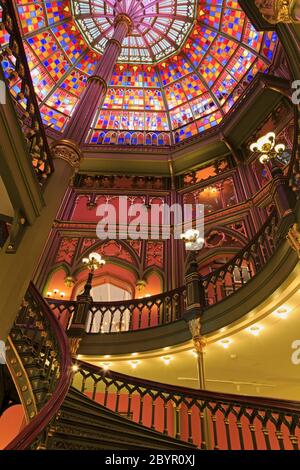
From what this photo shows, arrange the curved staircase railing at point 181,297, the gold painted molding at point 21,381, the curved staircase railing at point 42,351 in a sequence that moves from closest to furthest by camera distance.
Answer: the curved staircase railing at point 42,351 < the gold painted molding at point 21,381 < the curved staircase railing at point 181,297

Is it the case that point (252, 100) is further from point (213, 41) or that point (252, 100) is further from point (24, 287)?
point (24, 287)

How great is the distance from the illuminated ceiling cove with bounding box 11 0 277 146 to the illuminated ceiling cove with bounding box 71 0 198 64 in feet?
0.15

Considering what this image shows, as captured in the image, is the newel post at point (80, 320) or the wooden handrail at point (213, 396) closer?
the wooden handrail at point (213, 396)

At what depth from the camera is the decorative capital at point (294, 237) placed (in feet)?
19.2

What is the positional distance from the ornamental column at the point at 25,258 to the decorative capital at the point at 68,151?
0.33 meters

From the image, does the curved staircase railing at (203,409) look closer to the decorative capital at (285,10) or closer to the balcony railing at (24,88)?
the balcony railing at (24,88)

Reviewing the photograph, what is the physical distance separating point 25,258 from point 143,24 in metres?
18.8

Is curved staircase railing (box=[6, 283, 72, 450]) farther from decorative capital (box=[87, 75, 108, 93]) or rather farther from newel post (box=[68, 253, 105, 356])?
decorative capital (box=[87, 75, 108, 93])

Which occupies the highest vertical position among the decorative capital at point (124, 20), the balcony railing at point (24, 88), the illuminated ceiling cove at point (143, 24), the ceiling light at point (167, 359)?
the illuminated ceiling cove at point (143, 24)

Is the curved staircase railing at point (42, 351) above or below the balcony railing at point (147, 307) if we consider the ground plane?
below

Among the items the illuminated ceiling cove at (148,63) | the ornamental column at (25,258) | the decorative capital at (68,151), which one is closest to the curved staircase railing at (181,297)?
the decorative capital at (68,151)

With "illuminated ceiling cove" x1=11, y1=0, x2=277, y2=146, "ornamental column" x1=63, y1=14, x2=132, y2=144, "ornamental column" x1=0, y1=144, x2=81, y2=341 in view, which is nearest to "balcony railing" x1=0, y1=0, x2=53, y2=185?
"ornamental column" x1=0, y1=144, x2=81, y2=341

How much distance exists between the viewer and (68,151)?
639 centimetres

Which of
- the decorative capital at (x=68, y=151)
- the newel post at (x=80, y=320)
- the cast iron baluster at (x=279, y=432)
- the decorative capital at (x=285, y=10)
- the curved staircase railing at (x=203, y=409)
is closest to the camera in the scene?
the cast iron baluster at (x=279, y=432)
